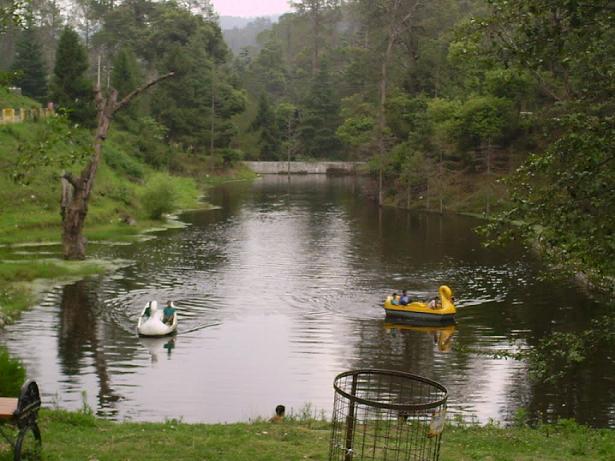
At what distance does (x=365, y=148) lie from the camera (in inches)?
3191

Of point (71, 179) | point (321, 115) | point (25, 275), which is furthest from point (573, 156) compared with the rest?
point (321, 115)

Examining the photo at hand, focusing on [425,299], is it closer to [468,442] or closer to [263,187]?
[468,442]

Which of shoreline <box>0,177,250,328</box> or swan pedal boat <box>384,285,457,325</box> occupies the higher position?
shoreline <box>0,177,250,328</box>

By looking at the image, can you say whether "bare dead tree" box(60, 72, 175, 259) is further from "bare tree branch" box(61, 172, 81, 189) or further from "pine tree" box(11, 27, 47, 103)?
"pine tree" box(11, 27, 47, 103)

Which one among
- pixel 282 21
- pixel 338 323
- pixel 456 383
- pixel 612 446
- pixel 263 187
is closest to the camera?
pixel 612 446

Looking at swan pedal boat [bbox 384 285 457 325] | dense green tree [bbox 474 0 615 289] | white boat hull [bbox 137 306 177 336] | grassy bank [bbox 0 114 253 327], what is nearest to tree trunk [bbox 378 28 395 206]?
grassy bank [bbox 0 114 253 327]

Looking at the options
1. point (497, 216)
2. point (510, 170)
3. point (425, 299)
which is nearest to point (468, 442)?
point (497, 216)

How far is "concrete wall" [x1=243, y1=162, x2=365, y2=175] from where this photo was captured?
114m

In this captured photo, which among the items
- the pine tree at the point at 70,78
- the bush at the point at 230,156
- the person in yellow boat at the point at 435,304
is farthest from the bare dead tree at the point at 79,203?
the bush at the point at 230,156

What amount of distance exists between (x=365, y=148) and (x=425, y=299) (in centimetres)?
4989

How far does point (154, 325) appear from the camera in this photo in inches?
1013

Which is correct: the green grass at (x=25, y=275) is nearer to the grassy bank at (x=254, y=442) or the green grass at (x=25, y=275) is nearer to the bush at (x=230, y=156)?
the grassy bank at (x=254, y=442)

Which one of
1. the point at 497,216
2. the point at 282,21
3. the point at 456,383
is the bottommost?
the point at 456,383

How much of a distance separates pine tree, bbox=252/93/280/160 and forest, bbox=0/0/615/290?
20 cm
